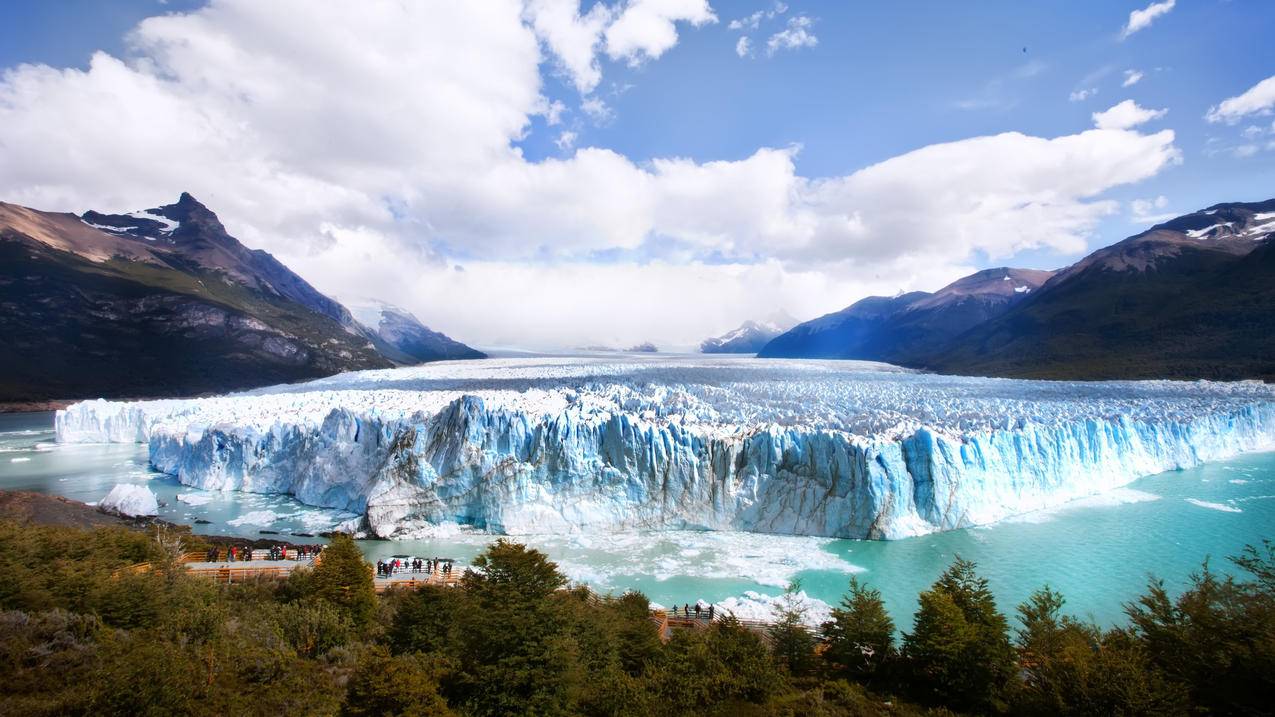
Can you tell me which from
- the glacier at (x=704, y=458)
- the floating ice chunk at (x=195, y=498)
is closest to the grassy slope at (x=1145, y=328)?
the glacier at (x=704, y=458)

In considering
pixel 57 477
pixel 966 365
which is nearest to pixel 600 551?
pixel 57 477

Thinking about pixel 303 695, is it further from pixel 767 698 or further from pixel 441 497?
pixel 441 497

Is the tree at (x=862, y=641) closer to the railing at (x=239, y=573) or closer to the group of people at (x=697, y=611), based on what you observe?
the group of people at (x=697, y=611)

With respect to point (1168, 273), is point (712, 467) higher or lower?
lower

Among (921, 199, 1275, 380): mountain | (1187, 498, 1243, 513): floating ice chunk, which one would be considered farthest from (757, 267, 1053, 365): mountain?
(1187, 498, 1243, 513): floating ice chunk

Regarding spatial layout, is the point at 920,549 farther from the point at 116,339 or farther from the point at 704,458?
the point at 116,339

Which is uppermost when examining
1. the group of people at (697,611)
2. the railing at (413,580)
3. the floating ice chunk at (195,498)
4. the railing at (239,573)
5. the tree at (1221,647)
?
the tree at (1221,647)

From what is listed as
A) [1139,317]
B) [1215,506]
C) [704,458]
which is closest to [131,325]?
[704,458]
